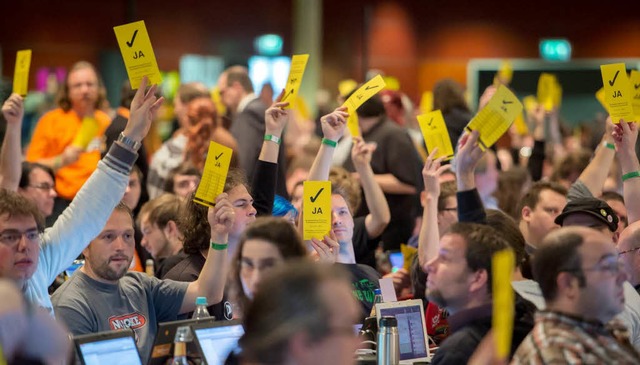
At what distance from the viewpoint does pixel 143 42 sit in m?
4.59

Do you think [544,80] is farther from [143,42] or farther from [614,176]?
[143,42]

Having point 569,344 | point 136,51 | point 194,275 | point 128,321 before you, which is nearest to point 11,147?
point 136,51

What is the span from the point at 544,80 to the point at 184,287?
5.33 meters

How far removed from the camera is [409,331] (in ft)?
14.7

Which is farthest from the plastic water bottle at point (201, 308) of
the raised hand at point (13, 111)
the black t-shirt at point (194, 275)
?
the raised hand at point (13, 111)

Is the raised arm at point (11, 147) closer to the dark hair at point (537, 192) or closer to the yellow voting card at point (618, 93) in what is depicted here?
the dark hair at point (537, 192)

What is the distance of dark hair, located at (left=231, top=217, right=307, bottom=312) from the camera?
3426 mm

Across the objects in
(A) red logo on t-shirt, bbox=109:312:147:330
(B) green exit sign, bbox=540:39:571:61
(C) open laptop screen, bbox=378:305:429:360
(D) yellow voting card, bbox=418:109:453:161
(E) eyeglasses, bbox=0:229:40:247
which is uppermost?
(B) green exit sign, bbox=540:39:571:61

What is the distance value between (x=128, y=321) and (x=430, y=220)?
63.2 inches

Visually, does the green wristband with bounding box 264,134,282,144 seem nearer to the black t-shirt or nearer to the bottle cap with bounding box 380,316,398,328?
the black t-shirt

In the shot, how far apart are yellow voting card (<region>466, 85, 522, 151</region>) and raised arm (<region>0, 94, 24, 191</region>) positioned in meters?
2.21

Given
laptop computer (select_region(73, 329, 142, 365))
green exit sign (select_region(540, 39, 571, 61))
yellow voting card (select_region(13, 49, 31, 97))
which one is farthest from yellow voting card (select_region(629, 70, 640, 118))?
green exit sign (select_region(540, 39, 571, 61))

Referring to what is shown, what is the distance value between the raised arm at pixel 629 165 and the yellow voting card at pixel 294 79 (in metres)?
1.43

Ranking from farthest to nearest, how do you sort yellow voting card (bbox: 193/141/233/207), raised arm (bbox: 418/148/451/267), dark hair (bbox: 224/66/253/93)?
1. dark hair (bbox: 224/66/253/93)
2. raised arm (bbox: 418/148/451/267)
3. yellow voting card (bbox: 193/141/233/207)
